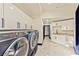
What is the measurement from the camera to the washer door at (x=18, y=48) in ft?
3.62

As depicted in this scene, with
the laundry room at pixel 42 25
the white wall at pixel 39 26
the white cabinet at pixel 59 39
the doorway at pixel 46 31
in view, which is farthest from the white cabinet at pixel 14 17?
the white cabinet at pixel 59 39

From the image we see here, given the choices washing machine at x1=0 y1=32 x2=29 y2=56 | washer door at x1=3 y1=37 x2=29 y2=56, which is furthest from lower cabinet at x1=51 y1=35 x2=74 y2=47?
washing machine at x1=0 y1=32 x2=29 y2=56

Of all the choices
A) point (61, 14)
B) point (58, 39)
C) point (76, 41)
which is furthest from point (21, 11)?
point (76, 41)

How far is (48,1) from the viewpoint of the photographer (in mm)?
1789

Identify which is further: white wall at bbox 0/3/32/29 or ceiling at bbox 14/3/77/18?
ceiling at bbox 14/3/77/18

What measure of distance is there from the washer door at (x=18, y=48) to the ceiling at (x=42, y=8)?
0.59 meters

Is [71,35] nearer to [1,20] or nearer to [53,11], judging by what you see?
[53,11]

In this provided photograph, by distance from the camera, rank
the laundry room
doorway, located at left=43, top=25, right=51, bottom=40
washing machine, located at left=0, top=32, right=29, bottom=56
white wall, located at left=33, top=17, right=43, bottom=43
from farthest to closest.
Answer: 1. doorway, located at left=43, top=25, right=51, bottom=40
2. white wall, located at left=33, top=17, right=43, bottom=43
3. the laundry room
4. washing machine, located at left=0, top=32, right=29, bottom=56

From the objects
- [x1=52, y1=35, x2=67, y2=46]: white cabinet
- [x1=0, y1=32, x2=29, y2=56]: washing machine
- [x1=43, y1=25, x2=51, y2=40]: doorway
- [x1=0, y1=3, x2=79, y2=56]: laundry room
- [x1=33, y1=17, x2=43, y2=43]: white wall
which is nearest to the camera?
[x1=0, y1=32, x2=29, y2=56]: washing machine

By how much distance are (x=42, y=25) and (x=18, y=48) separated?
85 centimetres

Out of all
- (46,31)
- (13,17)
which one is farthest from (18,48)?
(46,31)

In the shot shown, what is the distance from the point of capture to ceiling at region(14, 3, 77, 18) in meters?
1.81

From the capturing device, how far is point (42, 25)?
204 cm

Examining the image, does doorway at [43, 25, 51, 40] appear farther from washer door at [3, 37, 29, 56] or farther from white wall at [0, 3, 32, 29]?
washer door at [3, 37, 29, 56]
